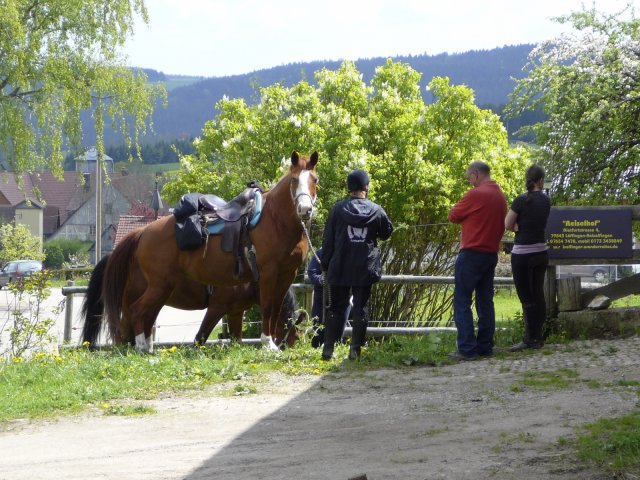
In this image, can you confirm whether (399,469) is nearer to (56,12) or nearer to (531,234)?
(531,234)

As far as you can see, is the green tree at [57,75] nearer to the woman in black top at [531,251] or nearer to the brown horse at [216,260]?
the brown horse at [216,260]

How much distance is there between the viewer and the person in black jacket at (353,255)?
9875 millimetres

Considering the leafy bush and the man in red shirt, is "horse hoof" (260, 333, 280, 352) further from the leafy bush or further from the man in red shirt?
the leafy bush

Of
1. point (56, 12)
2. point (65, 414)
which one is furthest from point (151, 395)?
point (56, 12)

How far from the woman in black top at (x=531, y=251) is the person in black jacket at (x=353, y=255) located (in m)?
1.44

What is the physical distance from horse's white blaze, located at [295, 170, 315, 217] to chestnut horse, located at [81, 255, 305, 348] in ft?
7.01

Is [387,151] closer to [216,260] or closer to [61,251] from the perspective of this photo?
[216,260]

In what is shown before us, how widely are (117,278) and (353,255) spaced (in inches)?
152

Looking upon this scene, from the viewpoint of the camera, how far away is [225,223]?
451 inches

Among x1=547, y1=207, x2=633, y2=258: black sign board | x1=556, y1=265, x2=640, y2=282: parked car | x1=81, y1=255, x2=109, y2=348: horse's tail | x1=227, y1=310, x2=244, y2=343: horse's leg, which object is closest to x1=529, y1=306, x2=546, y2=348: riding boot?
x1=547, y1=207, x2=633, y2=258: black sign board

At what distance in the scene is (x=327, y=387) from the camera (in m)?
8.59

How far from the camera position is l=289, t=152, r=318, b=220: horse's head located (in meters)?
10.5

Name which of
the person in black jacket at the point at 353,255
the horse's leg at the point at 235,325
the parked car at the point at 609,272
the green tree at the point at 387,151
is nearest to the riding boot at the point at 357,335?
the person in black jacket at the point at 353,255

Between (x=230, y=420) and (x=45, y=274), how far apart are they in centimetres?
653
